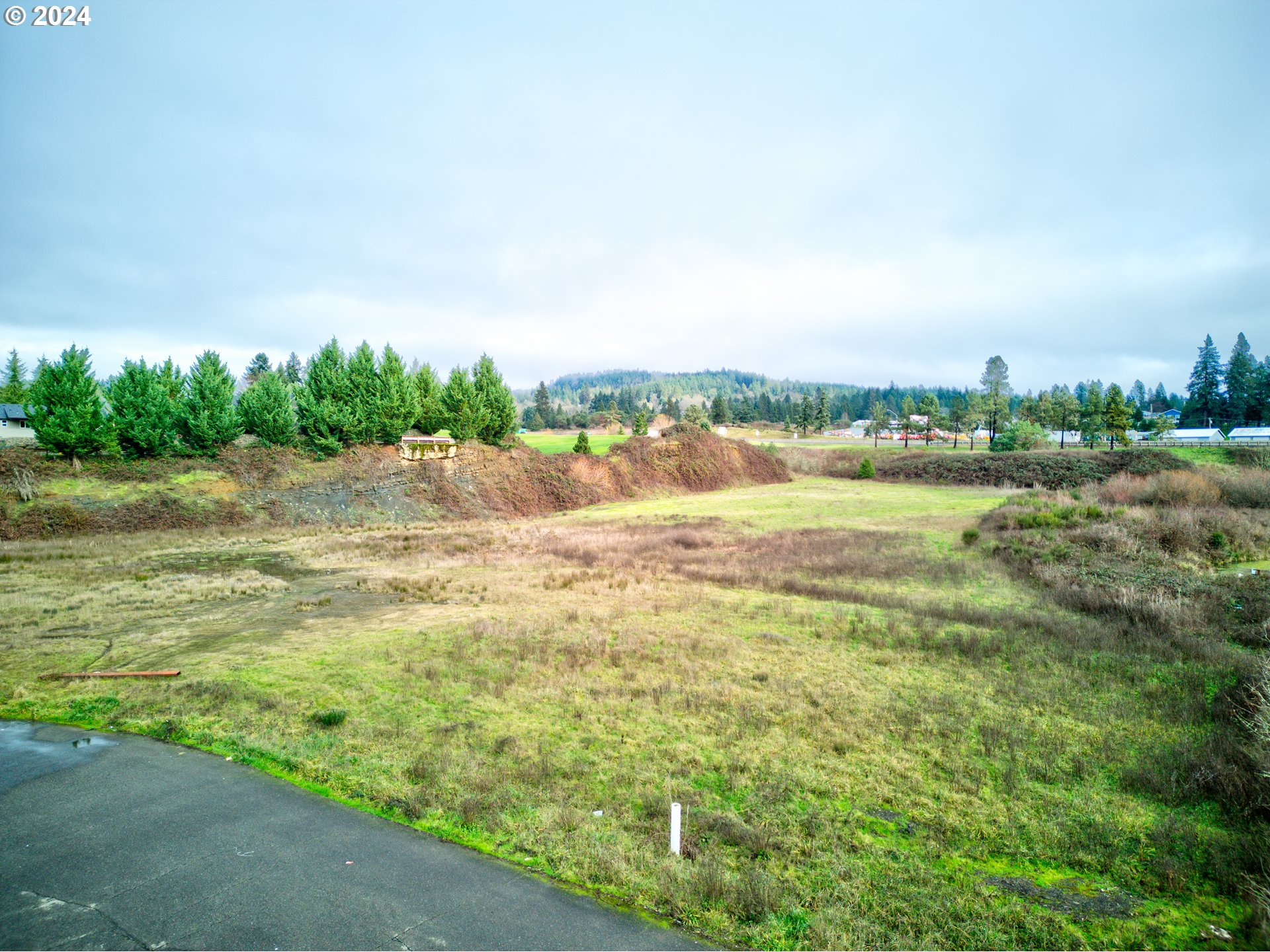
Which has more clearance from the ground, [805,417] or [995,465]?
[805,417]

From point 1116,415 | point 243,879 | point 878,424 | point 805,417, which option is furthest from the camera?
point 805,417

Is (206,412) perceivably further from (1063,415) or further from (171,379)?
(1063,415)

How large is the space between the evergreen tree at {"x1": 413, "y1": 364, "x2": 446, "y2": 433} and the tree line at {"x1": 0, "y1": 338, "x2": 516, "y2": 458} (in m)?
0.08

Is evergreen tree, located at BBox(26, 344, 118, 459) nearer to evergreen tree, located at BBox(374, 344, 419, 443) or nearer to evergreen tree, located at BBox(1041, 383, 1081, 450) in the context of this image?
evergreen tree, located at BBox(374, 344, 419, 443)

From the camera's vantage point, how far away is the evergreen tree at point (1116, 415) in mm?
64875

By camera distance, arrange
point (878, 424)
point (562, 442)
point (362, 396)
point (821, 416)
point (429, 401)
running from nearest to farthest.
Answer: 1. point (362, 396)
2. point (429, 401)
3. point (562, 442)
4. point (878, 424)
5. point (821, 416)

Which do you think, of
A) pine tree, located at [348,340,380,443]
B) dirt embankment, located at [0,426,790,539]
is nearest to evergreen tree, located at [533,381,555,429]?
dirt embankment, located at [0,426,790,539]

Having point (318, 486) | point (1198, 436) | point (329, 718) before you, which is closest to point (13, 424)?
point (318, 486)

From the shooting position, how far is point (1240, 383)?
82.0 metres

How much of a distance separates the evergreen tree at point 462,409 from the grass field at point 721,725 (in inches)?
961

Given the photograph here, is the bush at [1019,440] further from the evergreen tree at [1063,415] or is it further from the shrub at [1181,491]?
the shrub at [1181,491]

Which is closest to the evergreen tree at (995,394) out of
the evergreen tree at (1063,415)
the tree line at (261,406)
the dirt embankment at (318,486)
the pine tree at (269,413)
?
the evergreen tree at (1063,415)

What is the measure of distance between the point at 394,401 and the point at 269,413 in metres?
7.31

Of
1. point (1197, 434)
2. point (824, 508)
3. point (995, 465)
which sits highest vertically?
point (1197, 434)
